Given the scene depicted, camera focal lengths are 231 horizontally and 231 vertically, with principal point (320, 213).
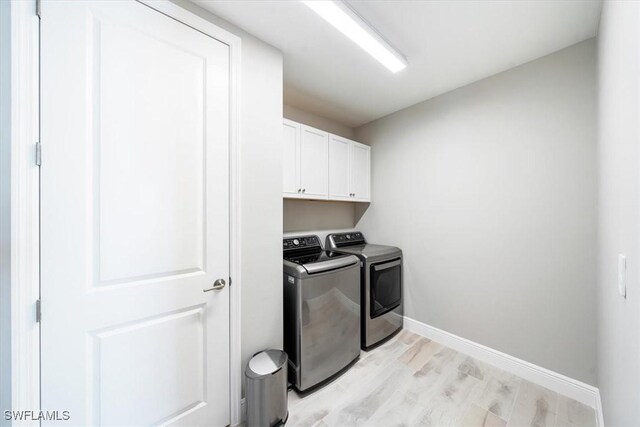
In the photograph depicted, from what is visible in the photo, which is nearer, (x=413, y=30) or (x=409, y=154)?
(x=413, y=30)

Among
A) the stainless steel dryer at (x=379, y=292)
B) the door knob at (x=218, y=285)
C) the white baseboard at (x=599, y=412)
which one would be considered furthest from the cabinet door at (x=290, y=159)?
the white baseboard at (x=599, y=412)

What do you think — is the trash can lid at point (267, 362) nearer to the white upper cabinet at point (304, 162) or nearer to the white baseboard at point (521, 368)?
the white upper cabinet at point (304, 162)

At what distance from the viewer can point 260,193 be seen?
63.1 inches

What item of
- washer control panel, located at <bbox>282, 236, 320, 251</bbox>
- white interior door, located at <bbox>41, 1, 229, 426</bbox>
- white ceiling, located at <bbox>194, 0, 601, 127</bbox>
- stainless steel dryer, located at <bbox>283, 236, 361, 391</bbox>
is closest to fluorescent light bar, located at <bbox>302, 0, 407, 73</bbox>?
white ceiling, located at <bbox>194, 0, 601, 127</bbox>

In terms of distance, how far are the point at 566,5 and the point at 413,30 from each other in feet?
2.73

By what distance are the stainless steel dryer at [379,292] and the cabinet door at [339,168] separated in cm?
54

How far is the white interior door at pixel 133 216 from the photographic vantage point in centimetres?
98

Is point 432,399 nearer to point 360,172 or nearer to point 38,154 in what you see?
point 360,172

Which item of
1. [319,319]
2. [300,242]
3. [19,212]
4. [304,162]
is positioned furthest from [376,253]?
[19,212]

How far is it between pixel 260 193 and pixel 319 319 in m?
1.05

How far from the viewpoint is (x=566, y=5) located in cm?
134

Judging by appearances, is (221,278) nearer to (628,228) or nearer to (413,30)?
(628,228)

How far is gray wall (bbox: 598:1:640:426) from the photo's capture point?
0.67 m

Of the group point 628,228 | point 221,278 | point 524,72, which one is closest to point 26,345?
point 221,278
